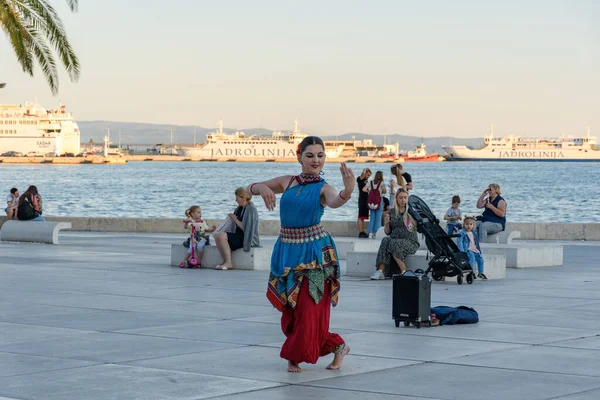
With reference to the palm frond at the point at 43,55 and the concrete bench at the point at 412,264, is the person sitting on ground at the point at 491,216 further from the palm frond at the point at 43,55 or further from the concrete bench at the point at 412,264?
the palm frond at the point at 43,55

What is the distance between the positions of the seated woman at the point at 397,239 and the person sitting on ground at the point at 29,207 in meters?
9.46

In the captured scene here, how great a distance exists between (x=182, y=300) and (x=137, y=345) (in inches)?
119

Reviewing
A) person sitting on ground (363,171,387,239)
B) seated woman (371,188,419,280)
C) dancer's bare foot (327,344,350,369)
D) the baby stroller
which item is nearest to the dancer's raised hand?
dancer's bare foot (327,344,350,369)

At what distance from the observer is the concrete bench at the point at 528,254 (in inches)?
623

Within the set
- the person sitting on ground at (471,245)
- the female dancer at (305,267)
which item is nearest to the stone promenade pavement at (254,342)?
the female dancer at (305,267)

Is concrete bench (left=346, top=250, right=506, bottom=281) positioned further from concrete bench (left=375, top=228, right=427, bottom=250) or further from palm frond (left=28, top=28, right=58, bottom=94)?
palm frond (left=28, top=28, right=58, bottom=94)

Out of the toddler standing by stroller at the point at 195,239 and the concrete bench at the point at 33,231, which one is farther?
the concrete bench at the point at 33,231

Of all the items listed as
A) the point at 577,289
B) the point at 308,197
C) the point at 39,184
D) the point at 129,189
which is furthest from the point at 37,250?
the point at 39,184

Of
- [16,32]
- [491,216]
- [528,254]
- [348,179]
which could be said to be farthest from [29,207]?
[348,179]

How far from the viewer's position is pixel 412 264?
1374 centimetres

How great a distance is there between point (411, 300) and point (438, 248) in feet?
13.1

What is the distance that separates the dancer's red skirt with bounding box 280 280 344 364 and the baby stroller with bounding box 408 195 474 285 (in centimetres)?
578

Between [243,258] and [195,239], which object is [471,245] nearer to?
[243,258]

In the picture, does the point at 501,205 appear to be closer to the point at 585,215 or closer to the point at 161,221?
the point at 161,221
